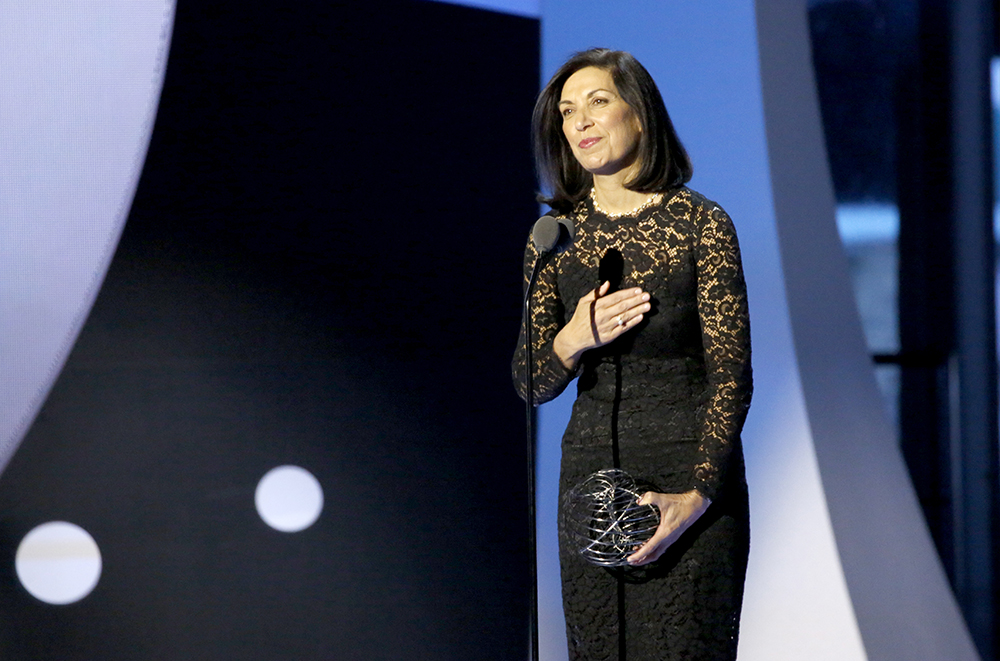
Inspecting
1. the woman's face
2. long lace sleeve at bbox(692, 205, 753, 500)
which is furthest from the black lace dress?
the woman's face

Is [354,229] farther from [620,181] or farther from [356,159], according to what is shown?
[620,181]

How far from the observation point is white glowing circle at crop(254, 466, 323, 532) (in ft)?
10.0

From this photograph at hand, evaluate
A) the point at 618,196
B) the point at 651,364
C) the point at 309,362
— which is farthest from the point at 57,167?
the point at 651,364

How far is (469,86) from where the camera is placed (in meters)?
3.25

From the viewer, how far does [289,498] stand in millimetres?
3076

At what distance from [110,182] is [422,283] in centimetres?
100

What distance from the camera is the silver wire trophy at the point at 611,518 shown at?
173 centimetres

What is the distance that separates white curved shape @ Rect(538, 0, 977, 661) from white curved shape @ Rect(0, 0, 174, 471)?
1370 millimetres

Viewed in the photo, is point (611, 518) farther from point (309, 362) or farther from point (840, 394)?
point (840, 394)

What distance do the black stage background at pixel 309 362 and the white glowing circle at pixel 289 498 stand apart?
0.03m

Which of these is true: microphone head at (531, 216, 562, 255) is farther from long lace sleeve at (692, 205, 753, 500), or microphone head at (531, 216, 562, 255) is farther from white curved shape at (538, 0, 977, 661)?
white curved shape at (538, 0, 977, 661)

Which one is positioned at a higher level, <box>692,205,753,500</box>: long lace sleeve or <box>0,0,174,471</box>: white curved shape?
<box>0,0,174,471</box>: white curved shape

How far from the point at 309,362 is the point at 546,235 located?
5.21ft

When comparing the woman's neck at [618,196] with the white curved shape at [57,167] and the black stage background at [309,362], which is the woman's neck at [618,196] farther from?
the white curved shape at [57,167]
